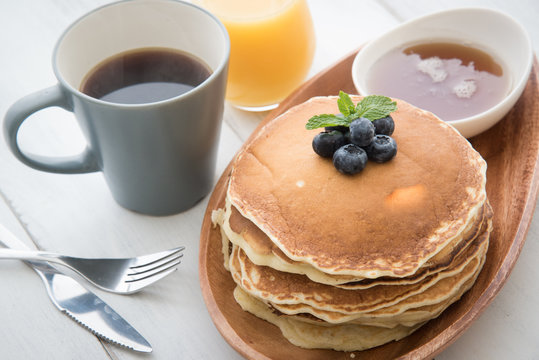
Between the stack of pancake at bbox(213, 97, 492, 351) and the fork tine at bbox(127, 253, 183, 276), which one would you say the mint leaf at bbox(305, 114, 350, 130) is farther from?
the fork tine at bbox(127, 253, 183, 276)

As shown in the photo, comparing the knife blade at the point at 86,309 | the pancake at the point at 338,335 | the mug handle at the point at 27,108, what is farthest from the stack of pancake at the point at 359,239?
the mug handle at the point at 27,108

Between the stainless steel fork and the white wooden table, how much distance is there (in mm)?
26

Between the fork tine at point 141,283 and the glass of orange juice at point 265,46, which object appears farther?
the glass of orange juice at point 265,46

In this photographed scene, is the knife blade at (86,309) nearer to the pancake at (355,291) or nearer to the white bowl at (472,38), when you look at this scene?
the pancake at (355,291)

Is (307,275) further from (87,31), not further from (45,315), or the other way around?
(87,31)

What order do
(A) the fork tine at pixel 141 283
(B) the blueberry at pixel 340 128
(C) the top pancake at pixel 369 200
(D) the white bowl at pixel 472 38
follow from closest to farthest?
(C) the top pancake at pixel 369 200
(B) the blueberry at pixel 340 128
(A) the fork tine at pixel 141 283
(D) the white bowl at pixel 472 38

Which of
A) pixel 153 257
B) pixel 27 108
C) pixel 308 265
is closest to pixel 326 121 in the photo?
pixel 308 265

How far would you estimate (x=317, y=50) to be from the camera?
1.79 meters

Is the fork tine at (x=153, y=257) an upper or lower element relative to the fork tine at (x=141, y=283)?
upper

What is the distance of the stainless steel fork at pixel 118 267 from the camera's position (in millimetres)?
1269

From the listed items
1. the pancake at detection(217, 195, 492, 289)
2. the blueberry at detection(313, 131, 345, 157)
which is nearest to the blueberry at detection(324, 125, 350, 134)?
the blueberry at detection(313, 131, 345, 157)

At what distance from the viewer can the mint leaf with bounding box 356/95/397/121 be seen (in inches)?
44.6

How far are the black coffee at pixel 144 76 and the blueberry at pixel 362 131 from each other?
41cm

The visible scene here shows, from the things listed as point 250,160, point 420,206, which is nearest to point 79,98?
point 250,160
